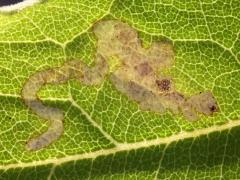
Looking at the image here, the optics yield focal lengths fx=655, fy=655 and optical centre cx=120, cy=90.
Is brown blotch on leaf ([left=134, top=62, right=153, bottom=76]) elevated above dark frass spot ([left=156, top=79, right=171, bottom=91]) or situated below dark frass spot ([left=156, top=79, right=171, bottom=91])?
above

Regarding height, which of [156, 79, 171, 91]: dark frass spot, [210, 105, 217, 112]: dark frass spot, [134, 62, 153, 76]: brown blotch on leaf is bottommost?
[210, 105, 217, 112]: dark frass spot

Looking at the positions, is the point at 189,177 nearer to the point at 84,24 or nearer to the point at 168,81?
the point at 168,81

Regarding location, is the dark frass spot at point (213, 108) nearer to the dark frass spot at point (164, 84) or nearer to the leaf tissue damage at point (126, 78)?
the leaf tissue damage at point (126, 78)

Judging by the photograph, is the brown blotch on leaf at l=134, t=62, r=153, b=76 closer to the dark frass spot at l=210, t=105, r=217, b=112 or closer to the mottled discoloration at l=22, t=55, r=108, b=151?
the mottled discoloration at l=22, t=55, r=108, b=151

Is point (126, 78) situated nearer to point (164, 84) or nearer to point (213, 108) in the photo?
point (164, 84)

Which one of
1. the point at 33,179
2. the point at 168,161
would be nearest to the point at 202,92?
the point at 168,161

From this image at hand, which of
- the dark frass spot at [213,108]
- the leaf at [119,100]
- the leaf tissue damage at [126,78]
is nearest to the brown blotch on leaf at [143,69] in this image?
the leaf tissue damage at [126,78]

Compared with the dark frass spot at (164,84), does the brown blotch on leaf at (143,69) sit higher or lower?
higher

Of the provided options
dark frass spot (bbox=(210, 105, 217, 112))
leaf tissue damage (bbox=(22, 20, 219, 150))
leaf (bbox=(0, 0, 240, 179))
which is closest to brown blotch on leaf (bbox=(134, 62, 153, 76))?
leaf tissue damage (bbox=(22, 20, 219, 150))
